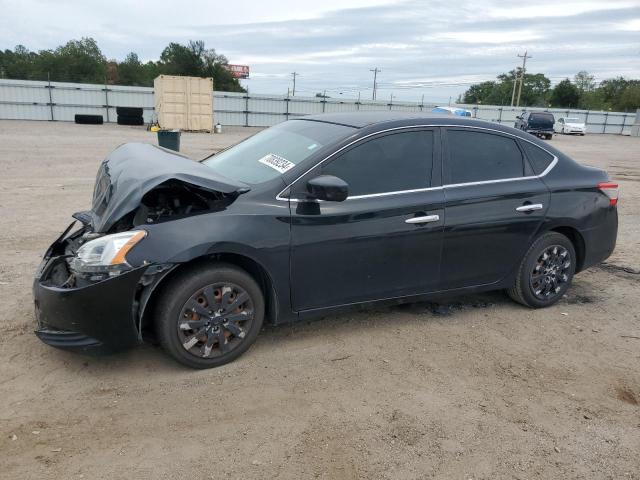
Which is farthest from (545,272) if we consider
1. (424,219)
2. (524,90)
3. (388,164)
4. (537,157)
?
(524,90)

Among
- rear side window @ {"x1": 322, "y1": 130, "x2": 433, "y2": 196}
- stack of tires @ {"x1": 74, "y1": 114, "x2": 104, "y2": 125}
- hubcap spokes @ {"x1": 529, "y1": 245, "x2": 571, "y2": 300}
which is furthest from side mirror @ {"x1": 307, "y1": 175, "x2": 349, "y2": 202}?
stack of tires @ {"x1": 74, "y1": 114, "x2": 104, "y2": 125}

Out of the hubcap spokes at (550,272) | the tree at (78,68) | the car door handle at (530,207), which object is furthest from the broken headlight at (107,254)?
the tree at (78,68)

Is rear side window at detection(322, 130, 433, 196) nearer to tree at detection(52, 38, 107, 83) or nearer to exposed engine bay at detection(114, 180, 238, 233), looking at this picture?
exposed engine bay at detection(114, 180, 238, 233)

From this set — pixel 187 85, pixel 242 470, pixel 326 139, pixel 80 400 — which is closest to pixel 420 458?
pixel 242 470

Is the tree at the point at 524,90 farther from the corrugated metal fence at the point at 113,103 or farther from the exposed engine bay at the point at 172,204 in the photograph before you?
the exposed engine bay at the point at 172,204

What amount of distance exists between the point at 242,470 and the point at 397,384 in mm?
1234

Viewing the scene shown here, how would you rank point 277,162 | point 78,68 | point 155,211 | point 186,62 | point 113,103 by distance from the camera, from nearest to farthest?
point 155,211 → point 277,162 → point 113,103 → point 186,62 → point 78,68

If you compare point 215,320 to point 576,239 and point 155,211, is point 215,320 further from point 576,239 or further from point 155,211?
point 576,239

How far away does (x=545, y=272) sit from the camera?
467 cm

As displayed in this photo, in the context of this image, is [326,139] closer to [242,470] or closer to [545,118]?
[242,470]

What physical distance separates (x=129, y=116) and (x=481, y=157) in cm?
3082

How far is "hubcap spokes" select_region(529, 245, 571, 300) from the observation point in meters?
4.63

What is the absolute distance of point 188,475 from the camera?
2.53 metres

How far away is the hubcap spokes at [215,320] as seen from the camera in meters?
3.31
